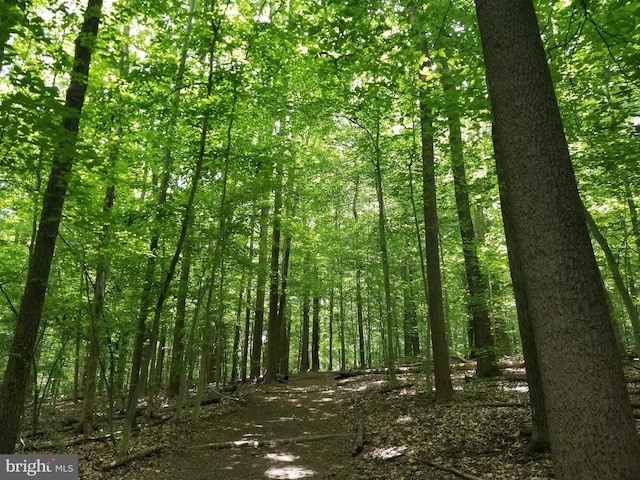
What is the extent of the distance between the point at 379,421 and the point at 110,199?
913 cm

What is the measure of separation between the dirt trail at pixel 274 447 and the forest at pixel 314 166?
4.55ft

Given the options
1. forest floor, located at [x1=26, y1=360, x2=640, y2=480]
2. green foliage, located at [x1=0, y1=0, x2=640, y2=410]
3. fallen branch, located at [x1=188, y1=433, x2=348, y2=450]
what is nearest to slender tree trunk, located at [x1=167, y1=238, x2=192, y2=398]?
green foliage, located at [x1=0, y1=0, x2=640, y2=410]

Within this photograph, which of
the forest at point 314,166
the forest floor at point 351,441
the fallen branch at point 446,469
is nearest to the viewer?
the forest at point 314,166

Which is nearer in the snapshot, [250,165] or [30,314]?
[30,314]

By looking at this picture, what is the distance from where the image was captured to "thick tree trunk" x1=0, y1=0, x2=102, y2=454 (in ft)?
19.7

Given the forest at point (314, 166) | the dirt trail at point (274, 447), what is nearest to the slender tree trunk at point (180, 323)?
the forest at point (314, 166)

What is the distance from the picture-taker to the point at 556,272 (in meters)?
3.04

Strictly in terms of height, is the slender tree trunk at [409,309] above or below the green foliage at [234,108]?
below

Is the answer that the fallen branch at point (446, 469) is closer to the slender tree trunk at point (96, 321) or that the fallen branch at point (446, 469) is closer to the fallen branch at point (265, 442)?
the fallen branch at point (265, 442)

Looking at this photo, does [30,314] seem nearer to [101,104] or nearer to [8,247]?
[101,104]

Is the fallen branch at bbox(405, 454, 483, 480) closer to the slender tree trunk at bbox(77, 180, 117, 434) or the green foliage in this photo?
the green foliage

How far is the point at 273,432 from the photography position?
10164mm

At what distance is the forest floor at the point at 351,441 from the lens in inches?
247

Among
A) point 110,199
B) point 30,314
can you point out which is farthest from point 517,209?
point 110,199
